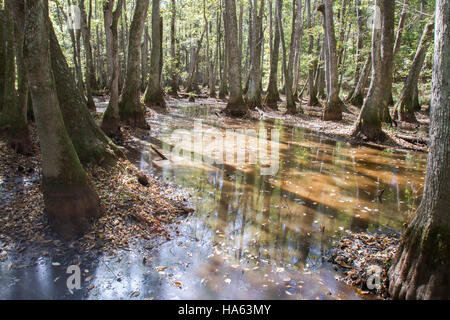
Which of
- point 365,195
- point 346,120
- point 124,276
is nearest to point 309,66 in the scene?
point 346,120

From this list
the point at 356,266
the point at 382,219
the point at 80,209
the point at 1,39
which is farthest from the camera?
the point at 1,39

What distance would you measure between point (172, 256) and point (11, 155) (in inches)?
197

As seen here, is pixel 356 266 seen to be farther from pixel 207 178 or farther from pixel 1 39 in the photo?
pixel 1 39

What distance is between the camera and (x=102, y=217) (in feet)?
17.4

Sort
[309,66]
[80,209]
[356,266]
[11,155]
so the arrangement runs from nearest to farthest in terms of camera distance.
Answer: [356,266] < [80,209] < [11,155] < [309,66]

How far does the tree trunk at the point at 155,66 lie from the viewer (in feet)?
60.2

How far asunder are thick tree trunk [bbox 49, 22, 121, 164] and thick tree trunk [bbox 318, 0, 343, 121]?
13.4 metres

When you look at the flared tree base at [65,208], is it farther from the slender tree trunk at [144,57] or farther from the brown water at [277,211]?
the slender tree trunk at [144,57]

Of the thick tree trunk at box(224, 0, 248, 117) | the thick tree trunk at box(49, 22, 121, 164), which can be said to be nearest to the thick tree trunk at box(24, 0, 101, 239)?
the thick tree trunk at box(49, 22, 121, 164)

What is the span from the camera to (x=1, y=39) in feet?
30.0

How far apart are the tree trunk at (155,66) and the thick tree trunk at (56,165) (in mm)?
14301

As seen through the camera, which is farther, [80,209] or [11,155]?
[11,155]

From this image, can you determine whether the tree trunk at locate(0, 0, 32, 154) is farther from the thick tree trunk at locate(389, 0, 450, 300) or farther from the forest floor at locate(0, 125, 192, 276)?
the thick tree trunk at locate(389, 0, 450, 300)

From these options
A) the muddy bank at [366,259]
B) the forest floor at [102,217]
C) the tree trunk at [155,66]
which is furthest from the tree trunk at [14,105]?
the tree trunk at [155,66]
